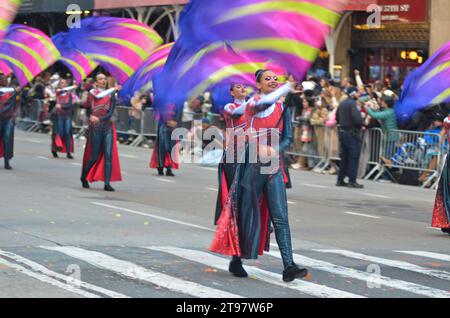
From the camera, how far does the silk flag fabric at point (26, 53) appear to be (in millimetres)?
22016

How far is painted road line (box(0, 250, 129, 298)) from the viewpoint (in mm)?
9274

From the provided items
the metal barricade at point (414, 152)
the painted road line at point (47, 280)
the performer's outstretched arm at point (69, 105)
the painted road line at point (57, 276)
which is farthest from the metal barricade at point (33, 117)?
the painted road line at point (47, 280)

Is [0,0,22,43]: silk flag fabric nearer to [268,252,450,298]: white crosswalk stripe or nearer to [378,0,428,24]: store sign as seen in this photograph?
[268,252,450,298]: white crosswalk stripe

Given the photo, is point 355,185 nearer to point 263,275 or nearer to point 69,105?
point 69,105

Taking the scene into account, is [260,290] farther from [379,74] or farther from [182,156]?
[379,74]

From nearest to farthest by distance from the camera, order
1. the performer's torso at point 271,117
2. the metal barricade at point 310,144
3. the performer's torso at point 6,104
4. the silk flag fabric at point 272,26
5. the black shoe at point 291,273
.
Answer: the silk flag fabric at point 272,26 < the black shoe at point 291,273 < the performer's torso at point 271,117 < the performer's torso at point 6,104 < the metal barricade at point 310,144

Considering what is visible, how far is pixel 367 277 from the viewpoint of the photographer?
1065 centimetres

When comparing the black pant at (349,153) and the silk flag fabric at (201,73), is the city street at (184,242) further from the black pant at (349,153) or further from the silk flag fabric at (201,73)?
the silk flag fabric at (201,73)

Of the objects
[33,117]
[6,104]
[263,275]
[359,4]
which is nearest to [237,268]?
[263,275]

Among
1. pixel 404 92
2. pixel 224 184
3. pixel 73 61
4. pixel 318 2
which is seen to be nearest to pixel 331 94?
pixel 73 61

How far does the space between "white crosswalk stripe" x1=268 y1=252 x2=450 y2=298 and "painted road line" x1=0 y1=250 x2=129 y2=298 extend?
2.47 metres

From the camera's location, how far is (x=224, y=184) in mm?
11562

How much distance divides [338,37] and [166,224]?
20.0m

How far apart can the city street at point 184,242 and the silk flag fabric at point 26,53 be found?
6.30 ft
